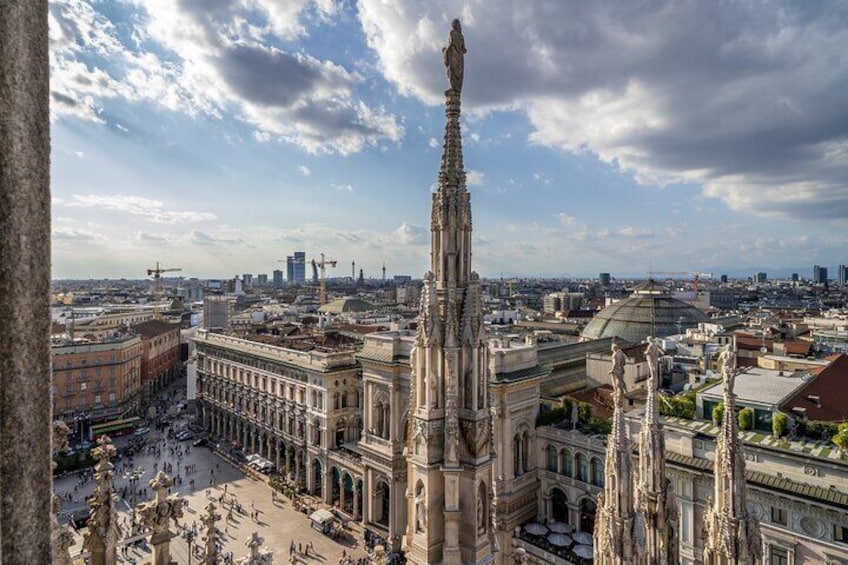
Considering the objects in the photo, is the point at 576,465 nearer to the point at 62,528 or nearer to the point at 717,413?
the point at 717,413

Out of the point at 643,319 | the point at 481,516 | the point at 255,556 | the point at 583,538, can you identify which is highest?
the point at 481,516

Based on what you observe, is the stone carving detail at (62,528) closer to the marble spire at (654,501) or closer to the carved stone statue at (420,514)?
the carved stone statue at (420,514)

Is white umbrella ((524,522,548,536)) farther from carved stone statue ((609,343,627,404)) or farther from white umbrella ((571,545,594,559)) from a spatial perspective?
carved stone statue ((609,343,627,404))

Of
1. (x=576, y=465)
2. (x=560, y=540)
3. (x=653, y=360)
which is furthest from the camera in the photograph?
(x=576, y=465)

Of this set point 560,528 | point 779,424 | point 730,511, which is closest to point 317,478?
point 560,528

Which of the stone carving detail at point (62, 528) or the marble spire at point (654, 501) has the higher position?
the stone carving detail at point (62, 528)

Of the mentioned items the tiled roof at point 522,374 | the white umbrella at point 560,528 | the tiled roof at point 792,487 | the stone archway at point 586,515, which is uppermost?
the tiled roof at point 522,374

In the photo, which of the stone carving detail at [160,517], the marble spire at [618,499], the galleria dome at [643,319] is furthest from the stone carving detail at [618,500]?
the galleria dome at [643,319]
